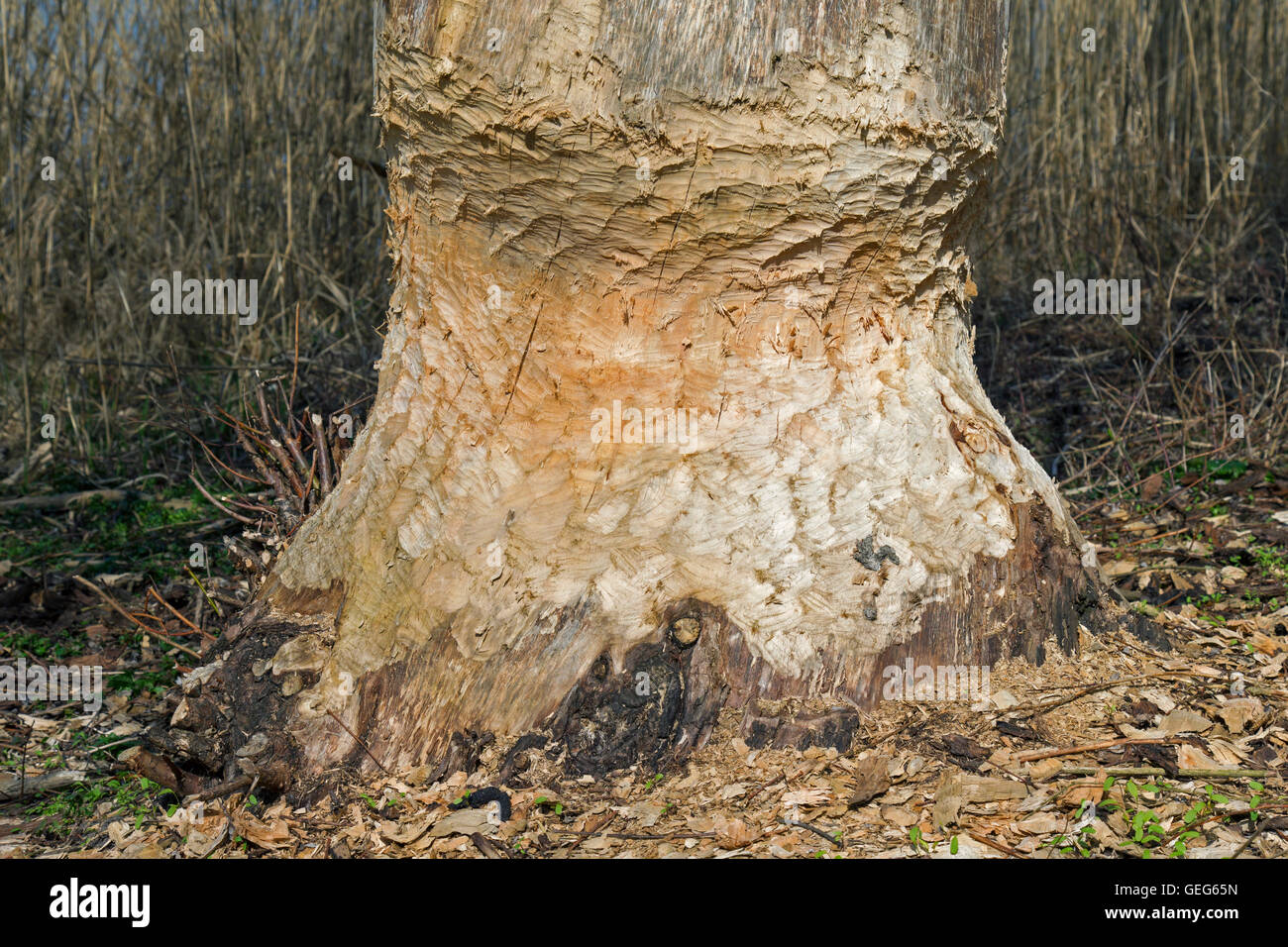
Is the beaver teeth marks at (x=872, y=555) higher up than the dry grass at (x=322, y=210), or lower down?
lower down

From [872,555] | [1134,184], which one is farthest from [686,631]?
[1134,184]

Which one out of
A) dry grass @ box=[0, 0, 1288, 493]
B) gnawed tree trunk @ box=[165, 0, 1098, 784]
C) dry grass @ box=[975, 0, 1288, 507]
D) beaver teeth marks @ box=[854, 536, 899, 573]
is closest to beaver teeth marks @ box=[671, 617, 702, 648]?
gnawed tree trunk @ box=[165, 0, 1098, 784]

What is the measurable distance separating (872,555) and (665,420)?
52 cm

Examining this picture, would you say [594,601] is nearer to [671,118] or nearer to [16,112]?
[671,118]

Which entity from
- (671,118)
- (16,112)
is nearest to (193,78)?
(16,112)

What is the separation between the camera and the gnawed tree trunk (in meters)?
2.22

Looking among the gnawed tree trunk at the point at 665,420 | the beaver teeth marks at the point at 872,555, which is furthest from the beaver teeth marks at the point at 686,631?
the beaver teeth marks at the point at 872,555

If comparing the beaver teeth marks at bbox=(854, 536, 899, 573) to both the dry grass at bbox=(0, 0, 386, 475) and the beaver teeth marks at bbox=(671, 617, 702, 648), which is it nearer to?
the beaver teeth marks at bbox=(671, 617, 702, 648)

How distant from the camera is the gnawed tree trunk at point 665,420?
2.22 metres

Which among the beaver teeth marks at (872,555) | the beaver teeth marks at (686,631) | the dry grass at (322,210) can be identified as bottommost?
the beaver teeth marks at (686,631)

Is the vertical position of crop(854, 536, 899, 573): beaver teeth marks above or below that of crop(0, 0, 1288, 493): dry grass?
below

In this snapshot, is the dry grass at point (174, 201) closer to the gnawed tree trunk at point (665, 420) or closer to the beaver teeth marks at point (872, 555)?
the gnawed tree trunk at point (665, 420)

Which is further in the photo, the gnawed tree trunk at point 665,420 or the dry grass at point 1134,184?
the dry grass at point 1134,184

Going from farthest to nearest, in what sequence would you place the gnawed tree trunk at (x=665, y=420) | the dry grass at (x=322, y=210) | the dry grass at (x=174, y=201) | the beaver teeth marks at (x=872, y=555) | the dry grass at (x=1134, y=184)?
the dry grass at (x=1134, y=184)
the dry grass at (x=174, y=201)
the dry grass at (x=322, y=210)
the beaver teeth marks at (x=872, y=555)
the gnawed tree trunk at (x=665, y=420)
